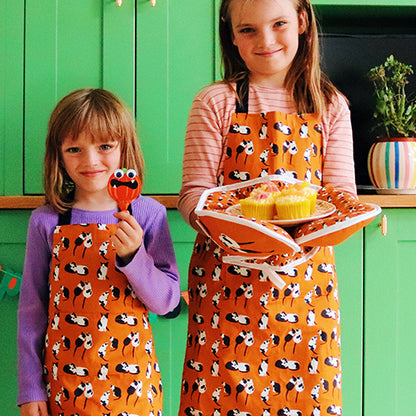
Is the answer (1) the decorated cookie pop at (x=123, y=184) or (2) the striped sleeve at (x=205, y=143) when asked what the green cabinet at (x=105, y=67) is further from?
(1) the decorated cookie pop at (x=123, y=184)

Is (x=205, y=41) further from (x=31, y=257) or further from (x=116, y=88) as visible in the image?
(x=31, y=257)

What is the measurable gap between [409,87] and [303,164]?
99 centimetres

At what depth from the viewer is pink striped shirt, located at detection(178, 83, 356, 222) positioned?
1.18 metres

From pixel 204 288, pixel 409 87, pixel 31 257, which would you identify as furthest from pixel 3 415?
pixel 409 87

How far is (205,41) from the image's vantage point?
1.72 m

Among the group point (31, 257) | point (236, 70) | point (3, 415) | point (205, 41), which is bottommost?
point (3, 415)

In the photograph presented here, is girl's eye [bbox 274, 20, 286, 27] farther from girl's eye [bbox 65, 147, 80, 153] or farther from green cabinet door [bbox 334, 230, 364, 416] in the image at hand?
green cabinet door [bbox 334, 230, 364, 416]

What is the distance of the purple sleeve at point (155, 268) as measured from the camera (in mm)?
1103

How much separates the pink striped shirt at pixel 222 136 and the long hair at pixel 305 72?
0.02m

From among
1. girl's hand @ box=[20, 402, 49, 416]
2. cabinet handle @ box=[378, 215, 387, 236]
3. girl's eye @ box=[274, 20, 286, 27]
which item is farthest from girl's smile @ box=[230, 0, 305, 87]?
girl's hand @ box=[20, 402, 49, 416]

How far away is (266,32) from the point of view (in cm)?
113

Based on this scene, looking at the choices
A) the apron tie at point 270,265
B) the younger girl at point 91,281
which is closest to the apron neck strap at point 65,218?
the younger girl at point 91,281

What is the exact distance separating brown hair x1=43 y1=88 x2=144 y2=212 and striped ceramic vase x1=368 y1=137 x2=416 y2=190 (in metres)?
0.78

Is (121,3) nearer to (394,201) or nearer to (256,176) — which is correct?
(256,176)
